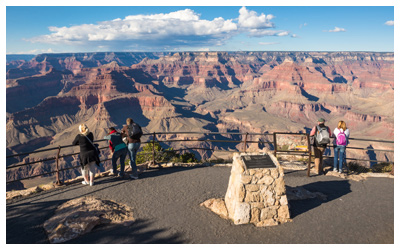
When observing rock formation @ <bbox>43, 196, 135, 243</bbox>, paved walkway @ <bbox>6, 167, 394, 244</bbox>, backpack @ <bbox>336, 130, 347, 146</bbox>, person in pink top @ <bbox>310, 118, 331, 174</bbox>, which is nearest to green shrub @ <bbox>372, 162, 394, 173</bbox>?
paved walkway @ <bbox>6, 167, 394, 244</bbox>

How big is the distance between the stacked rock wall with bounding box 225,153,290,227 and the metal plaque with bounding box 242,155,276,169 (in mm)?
132

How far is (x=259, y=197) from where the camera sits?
256 inches

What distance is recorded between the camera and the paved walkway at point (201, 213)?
236 inches

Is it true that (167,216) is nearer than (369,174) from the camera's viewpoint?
Yes

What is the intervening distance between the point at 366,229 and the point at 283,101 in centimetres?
18343

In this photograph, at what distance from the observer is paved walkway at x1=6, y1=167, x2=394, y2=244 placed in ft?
19.7

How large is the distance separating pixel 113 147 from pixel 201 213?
4370mm

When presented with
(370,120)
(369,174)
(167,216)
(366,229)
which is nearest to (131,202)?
(167,216)

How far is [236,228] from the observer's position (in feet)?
20.8

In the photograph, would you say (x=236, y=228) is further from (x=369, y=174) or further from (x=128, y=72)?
(x=128, y=72)

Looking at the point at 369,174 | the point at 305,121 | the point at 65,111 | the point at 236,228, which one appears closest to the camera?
the point at 236,228

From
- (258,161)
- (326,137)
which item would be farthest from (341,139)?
(258,161)

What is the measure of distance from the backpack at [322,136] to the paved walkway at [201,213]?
1.58 metres

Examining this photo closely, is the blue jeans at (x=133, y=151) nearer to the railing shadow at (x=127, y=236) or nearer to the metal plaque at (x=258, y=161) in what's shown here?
the railing shadow at (x=127, y=236)
